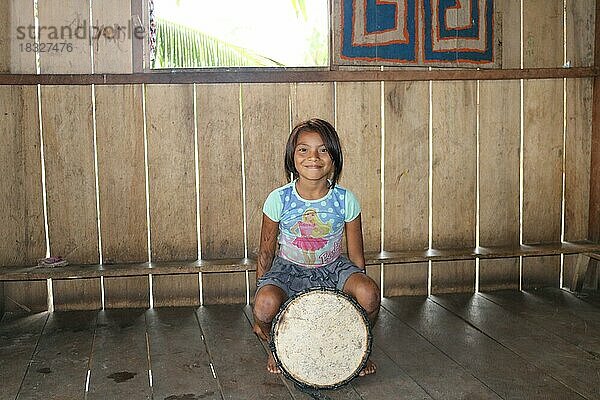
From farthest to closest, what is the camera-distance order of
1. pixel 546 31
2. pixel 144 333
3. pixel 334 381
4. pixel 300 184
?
pixel 546 31, pixel 144 333, pixel 300 184, pixel 334 381

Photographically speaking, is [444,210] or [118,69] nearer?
[118,69]

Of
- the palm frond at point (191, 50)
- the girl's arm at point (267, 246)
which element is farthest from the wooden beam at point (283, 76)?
the girl's arm at point (267, 246)

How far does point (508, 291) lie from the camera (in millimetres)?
5305

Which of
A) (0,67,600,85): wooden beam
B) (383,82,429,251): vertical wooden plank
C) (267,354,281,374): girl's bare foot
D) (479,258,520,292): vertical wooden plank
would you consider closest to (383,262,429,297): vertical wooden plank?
(383,82,429,251): vertical wooden plank

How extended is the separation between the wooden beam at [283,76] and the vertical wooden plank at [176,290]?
1.20 metres

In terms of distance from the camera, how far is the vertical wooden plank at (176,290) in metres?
5.02

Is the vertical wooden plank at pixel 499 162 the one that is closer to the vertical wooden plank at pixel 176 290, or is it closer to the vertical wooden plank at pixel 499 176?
the vertical wooden plank at pixel 499 176

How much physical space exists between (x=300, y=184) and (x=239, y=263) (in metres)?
1.02

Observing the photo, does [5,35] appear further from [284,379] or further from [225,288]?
[284,379]

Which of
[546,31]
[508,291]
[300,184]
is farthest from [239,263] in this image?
[546,31]

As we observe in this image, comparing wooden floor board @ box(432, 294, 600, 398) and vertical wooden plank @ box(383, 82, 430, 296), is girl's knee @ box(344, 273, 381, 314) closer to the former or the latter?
wooden floor board @ box(432, 294, 600, 398)

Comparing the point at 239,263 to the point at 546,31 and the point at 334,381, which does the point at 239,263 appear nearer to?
the point at 334,381

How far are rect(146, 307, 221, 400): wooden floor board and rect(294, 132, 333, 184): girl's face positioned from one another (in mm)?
1012

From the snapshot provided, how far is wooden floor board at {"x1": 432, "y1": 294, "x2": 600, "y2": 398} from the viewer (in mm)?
3488
